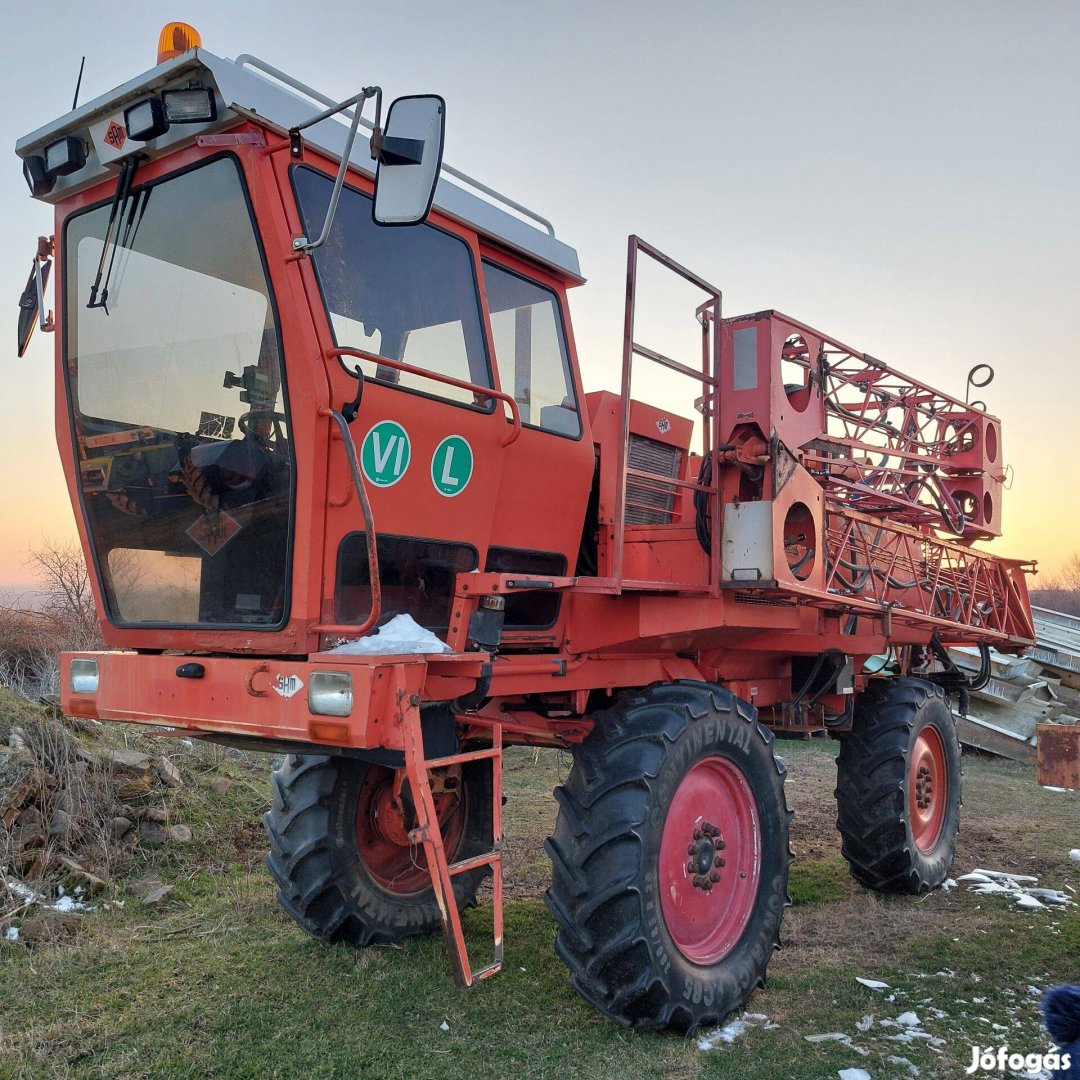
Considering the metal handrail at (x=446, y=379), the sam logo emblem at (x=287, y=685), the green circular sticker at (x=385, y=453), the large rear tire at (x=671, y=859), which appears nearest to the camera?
the sam logo emblem at (x=287, y=685)

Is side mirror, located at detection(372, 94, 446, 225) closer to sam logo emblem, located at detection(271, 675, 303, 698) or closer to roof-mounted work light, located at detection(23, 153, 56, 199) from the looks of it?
sam logo emblem, located at detection(271, 675, 303, 698)

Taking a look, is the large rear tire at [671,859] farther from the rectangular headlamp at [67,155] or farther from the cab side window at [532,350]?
the rectangular headlamp at [67,155]

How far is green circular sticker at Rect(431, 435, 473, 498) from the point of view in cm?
402

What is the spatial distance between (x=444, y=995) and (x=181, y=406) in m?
2.80

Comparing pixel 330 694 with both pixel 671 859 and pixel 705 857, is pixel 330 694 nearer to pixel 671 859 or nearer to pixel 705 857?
pixel 671 859

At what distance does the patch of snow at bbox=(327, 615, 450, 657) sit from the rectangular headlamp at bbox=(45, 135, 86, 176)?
88.7 inches

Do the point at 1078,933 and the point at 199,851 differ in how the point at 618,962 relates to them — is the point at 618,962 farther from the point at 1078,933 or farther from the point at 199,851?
the point at 199,851

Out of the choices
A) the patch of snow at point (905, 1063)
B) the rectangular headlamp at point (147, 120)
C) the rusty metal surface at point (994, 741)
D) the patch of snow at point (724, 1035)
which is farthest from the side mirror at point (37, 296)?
the rusty metal surface at point (994, 741)

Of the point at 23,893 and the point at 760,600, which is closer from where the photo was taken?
the point at 760,600

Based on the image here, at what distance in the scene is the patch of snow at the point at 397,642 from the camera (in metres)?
3.55

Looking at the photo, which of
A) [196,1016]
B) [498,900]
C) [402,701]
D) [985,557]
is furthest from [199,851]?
[985,557]

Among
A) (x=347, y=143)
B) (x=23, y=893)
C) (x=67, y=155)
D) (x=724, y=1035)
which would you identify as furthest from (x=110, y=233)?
(x=724, y=1035)

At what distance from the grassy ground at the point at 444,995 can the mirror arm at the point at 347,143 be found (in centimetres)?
303

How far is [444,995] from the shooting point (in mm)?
4430
